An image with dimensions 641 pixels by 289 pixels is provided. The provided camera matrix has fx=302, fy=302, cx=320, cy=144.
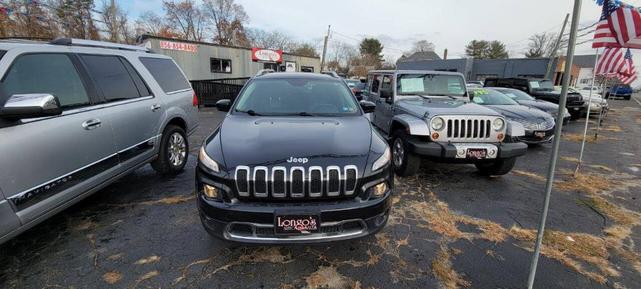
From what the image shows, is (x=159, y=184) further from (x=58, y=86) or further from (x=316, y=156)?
(x=316, y=156)

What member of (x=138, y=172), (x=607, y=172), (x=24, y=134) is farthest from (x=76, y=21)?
(x=607, y=172)

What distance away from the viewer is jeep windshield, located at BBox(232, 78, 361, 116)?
→ 3443 mm

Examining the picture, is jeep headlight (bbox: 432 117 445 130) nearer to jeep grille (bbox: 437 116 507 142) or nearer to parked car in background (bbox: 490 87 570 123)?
jeep grille (bbox: 437 116 507 142)

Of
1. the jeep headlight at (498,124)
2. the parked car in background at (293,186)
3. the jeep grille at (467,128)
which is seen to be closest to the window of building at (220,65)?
the jeep grille at (467,128)

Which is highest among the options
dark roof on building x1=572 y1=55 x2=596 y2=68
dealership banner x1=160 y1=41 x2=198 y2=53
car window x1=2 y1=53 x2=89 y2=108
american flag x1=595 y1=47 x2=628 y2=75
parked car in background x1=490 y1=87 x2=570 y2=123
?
dark roof on building x1=572 y1=55 x2=596 y2=68

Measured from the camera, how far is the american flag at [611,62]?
23.7 ft

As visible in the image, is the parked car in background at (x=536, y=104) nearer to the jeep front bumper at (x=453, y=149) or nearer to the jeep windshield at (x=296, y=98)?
the jeep front bumper at (x=453, y=149)

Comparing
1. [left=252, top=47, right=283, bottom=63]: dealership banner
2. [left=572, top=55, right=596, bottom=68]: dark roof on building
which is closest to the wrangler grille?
[left=252, top=47, right=283, bottom=63]: dealership banner

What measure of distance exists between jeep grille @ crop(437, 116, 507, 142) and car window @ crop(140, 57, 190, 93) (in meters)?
4.16

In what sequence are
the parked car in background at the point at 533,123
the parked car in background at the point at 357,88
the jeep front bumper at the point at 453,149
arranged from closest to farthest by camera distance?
the jeep front bumper at the point at 453,149 < the parked car in background at the point at 533,123 < the parked car in background at the point at 357,88

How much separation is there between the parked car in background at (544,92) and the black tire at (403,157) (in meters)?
10.4

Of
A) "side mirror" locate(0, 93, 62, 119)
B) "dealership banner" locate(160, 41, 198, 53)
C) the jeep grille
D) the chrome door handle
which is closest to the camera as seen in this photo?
"side mirror" locate(0, 93, 62, 119)

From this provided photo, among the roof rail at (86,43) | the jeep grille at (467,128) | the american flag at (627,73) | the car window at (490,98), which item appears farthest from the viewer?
the car window at (490,98)

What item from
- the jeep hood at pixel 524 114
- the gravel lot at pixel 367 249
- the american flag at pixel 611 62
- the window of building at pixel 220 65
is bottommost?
the gravel lot at pixel 367 249
